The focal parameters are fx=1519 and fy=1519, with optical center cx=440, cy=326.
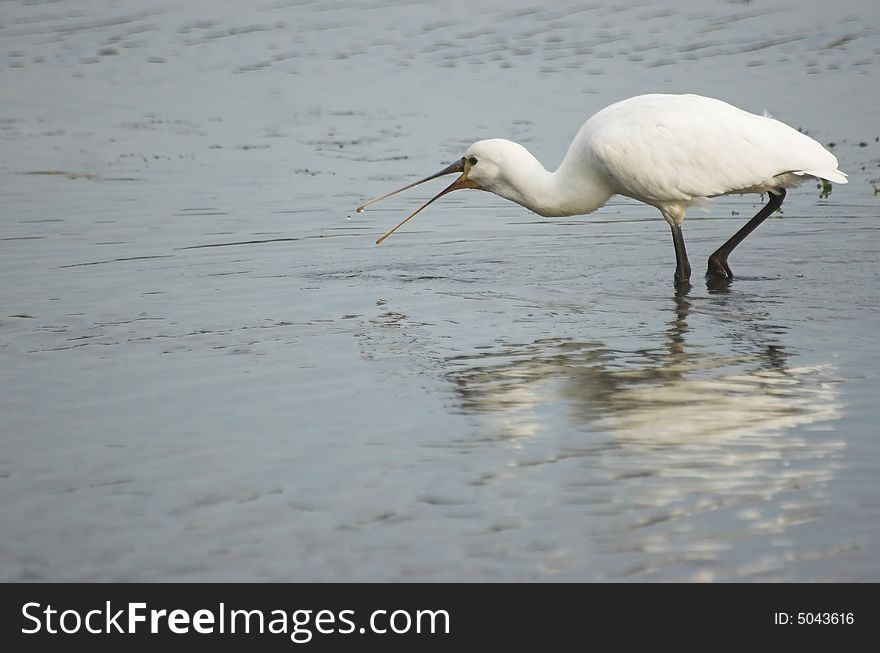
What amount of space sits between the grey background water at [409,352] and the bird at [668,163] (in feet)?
1.82

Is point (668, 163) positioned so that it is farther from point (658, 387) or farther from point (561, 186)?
point (658, 387)

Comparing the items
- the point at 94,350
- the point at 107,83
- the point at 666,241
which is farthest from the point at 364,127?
the point at 94,350

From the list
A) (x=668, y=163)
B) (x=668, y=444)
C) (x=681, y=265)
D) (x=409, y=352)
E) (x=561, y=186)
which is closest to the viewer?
(x=668, y=444)

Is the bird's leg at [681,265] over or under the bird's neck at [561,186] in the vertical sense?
under

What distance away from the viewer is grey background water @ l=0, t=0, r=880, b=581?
5336 millimetres

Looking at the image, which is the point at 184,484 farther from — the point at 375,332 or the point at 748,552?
the point at 375,332

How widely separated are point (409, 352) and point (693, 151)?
2724mm

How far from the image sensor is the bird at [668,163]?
9.73m

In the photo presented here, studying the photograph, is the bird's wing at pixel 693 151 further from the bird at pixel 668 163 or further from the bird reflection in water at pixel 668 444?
the bird reflection in water at pixel 668 444

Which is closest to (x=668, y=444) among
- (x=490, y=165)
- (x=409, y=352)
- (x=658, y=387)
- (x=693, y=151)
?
(x=658, y=387)

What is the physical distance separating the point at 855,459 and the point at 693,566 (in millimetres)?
1394

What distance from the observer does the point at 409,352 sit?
8.20 metres

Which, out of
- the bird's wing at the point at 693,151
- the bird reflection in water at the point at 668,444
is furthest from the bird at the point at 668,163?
the bird reflection in water at the point at 668,444

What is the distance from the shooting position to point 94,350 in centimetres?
830
